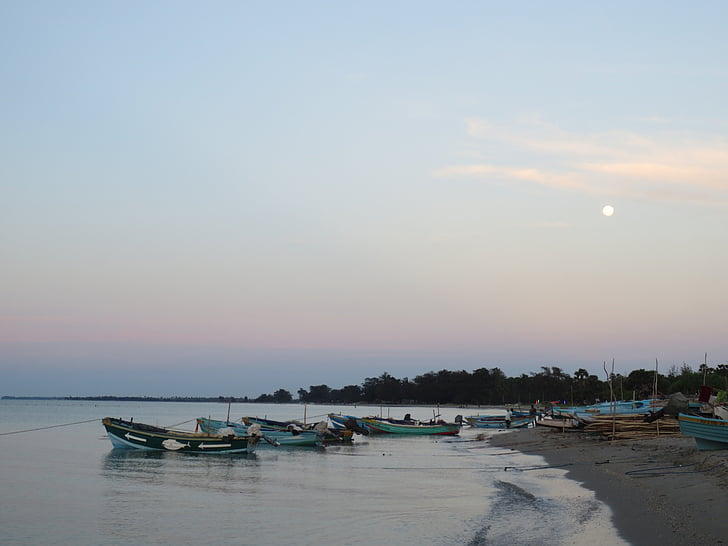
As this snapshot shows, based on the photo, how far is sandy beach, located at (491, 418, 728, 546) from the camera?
13.0 meters

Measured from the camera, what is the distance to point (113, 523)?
63.0 feet

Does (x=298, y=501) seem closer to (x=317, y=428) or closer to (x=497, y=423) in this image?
(x=317, y=428)

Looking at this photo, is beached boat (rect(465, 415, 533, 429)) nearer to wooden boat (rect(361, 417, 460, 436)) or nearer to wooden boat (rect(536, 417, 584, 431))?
wooden boat (rect(361, 417, 460, 436))

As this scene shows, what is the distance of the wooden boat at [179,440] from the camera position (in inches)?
1500

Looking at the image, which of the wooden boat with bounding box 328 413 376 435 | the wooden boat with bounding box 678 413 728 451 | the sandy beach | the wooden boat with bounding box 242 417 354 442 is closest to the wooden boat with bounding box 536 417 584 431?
the sandy beach

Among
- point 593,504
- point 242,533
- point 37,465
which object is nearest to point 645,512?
point 593,504

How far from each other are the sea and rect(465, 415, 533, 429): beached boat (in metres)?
32.6

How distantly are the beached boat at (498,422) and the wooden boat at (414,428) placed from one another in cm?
1011

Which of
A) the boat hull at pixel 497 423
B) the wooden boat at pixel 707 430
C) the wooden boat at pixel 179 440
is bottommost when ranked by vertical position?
the boat hull at pixel 497 423

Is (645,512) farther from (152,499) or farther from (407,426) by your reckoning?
(407,426)

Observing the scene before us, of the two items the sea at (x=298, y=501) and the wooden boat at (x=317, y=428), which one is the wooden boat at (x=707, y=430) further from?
the wooden boat at (x=317, y=428)

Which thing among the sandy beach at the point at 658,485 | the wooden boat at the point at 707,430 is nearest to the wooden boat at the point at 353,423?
the sandy beach at the point at 658,485

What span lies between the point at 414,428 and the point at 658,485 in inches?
1746

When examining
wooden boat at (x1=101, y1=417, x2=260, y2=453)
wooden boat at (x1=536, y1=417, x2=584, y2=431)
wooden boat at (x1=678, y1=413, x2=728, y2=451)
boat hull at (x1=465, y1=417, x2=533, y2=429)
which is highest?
wooden boat at (x1=678, y1=413, x2=728, y2=451)
